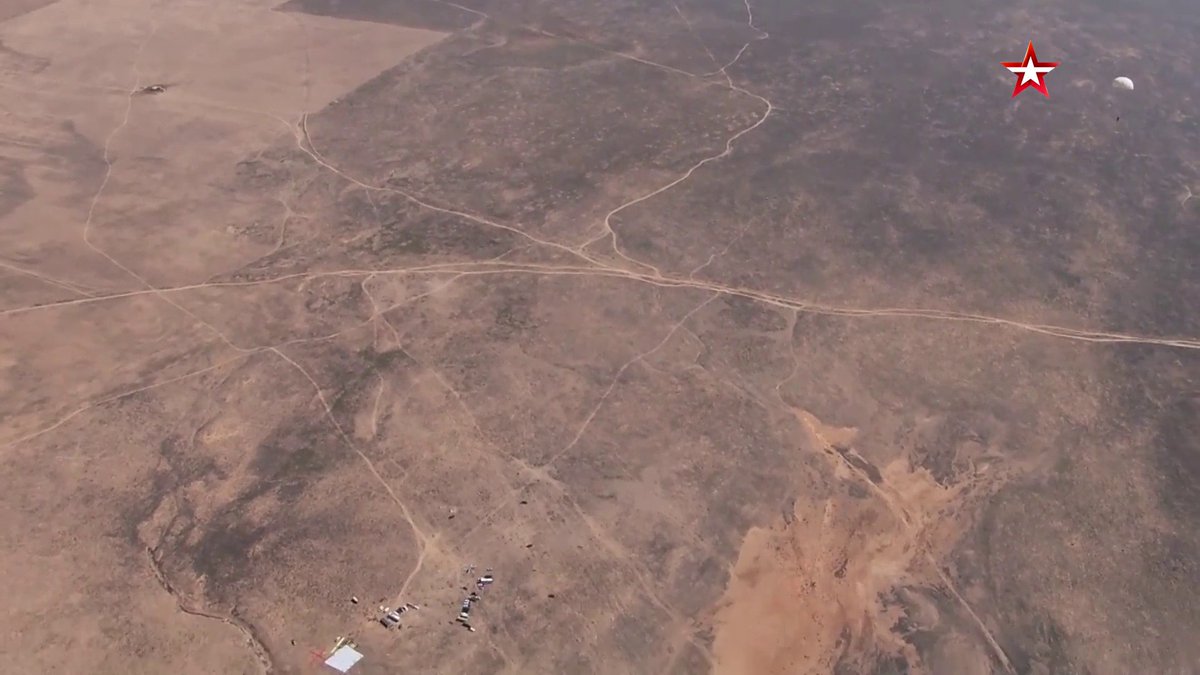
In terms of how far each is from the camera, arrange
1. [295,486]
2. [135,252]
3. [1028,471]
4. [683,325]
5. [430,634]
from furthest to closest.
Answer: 1. [135,252]
2. [683,325]
3. [1028,471]
4. [295,486]
5. [430,634]

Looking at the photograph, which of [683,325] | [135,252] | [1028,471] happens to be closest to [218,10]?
[135,252]

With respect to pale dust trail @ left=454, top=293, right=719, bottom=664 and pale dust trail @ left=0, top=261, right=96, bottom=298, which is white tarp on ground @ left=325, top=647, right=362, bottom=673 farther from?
pale dust trail @ left=0, top=261, right=96, bottom=298

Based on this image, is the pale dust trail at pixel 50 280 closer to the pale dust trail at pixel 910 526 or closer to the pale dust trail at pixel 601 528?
the pale dust trail at pixel 601 528

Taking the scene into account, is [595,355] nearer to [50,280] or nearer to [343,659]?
[343,659]

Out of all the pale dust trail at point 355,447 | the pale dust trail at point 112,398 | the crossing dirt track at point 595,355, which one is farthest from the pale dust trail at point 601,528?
the pale dust trail at point 112,398

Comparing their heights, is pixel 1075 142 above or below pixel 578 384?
above

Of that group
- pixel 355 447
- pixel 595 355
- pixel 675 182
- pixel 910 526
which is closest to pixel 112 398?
pixel 355 447

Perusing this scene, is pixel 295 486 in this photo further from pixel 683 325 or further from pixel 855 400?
pixel 855 400
